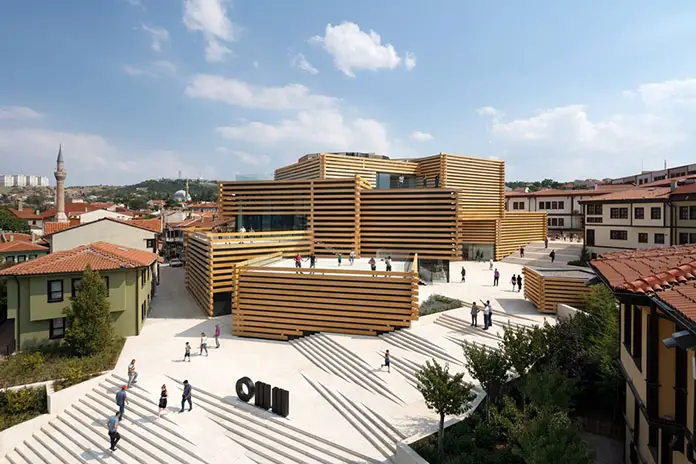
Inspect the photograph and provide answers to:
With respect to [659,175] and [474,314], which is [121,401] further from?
[659,175]

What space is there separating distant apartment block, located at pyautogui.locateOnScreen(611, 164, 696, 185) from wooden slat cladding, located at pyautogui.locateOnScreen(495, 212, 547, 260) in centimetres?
2427

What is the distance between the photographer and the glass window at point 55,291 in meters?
20.2

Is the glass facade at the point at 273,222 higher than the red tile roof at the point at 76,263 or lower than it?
higher

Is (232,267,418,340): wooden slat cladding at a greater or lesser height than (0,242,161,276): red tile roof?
lesser

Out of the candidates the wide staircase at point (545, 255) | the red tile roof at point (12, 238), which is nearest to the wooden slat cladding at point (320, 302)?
the wide staircase at point (545, 255)

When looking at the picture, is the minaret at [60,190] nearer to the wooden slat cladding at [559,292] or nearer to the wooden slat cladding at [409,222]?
the wooden slat cladding at [409,222]

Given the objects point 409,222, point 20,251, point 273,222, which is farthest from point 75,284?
point 20,251

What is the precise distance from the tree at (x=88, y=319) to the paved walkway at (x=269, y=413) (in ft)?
5.71

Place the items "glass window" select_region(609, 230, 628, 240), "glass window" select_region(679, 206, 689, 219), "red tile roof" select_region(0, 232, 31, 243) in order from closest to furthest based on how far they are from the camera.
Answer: "glass window" select_region(679, 206, 689, 219), "glass window" select_region(609, 230, 628, 240), "red tile roof" select_region(0, 232, 31, 243)

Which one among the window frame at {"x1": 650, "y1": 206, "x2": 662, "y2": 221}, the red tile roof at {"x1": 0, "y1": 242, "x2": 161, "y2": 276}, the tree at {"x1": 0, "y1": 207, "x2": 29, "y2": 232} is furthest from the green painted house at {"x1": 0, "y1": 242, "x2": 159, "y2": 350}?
the tree at {"x1": 0, "y1": 207, "x2": 29, "y2": 232}

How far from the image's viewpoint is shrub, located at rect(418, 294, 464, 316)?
21.9m

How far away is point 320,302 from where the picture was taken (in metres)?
20.5

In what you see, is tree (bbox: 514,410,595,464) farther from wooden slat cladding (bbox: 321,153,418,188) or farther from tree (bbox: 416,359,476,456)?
wooden slat cladding (bbox: 321,153,418,188)

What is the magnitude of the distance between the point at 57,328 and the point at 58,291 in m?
2.08
